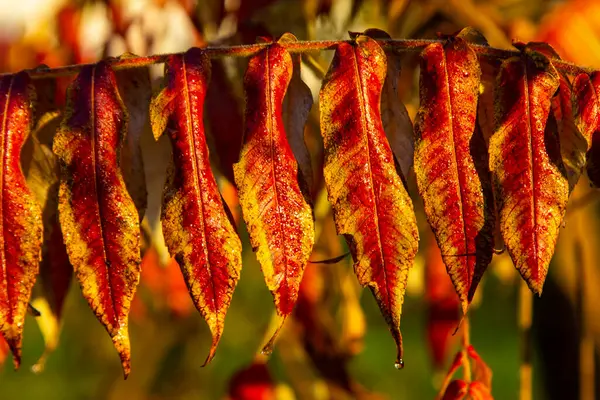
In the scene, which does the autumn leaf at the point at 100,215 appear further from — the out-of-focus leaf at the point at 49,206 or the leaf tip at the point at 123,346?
the out-of-focus leaf at the point at 49,206

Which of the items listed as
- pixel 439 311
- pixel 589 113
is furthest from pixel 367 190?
pixel 439 311

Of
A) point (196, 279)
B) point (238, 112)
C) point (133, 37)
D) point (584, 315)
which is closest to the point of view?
point (196, 279)

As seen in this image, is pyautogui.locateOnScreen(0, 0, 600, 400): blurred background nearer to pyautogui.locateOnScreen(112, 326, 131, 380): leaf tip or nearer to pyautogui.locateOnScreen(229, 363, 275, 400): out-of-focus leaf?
pyautogui.locateOnScreen(229, 363, 275, 400): out-of-focus leaf

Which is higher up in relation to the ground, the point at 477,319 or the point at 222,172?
the point at 477,319

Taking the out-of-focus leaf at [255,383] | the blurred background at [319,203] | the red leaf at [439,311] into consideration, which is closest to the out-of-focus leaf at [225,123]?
the blurred background at [319,203]

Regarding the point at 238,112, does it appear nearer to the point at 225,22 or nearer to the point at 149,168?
the point at 149,168

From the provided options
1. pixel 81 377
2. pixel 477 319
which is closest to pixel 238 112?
pixel 81 377

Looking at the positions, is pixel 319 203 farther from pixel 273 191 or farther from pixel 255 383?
pixel 273 191
